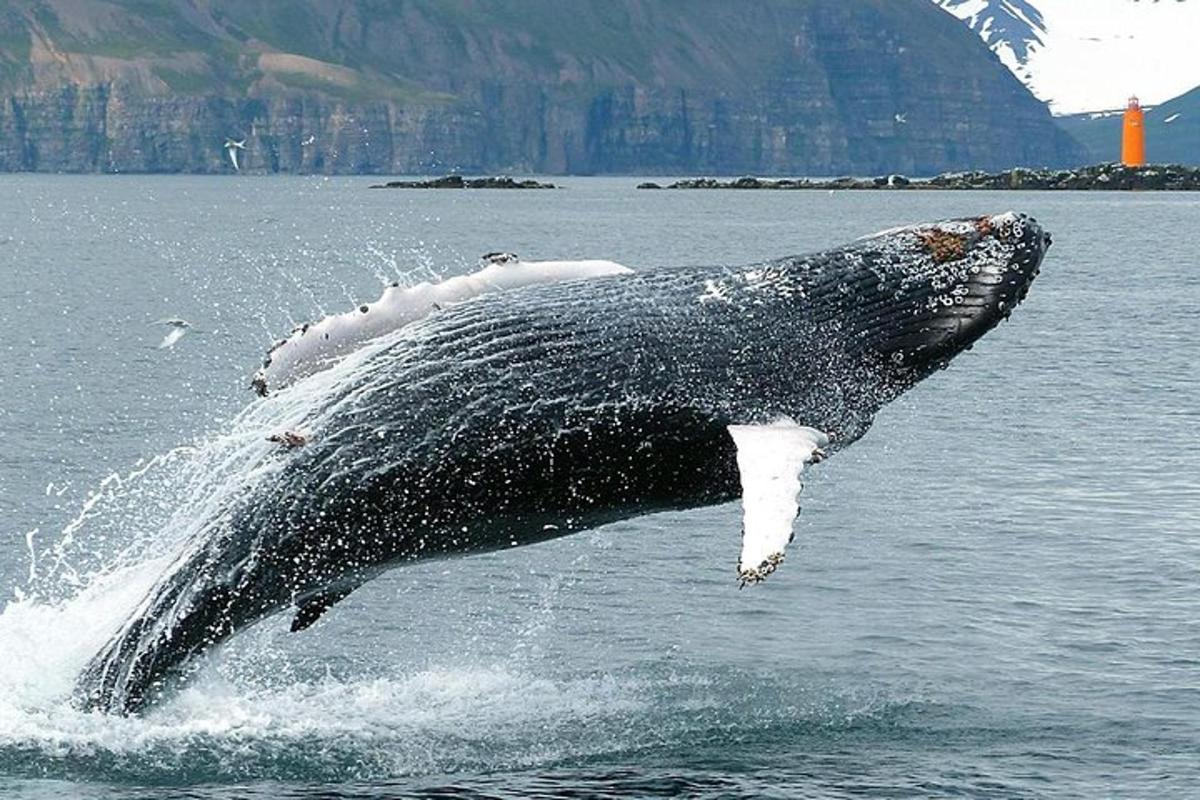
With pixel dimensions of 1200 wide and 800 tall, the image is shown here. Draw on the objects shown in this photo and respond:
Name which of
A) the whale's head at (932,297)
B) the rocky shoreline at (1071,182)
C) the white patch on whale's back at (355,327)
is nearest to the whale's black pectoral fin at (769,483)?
the whale's head at (932,297)

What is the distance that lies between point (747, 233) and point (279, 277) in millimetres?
35863

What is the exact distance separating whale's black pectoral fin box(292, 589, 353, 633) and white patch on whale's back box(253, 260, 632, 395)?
1.05 m

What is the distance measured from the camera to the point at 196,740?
10.7 m

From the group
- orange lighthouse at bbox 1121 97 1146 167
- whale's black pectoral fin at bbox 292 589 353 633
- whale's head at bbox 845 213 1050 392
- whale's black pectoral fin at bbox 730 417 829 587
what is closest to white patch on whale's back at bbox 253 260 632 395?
whale's black pectoral fin at bbox 292 589 353 633

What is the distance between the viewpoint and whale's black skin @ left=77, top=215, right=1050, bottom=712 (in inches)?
369

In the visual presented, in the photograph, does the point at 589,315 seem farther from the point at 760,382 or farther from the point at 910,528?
the point at 910,528

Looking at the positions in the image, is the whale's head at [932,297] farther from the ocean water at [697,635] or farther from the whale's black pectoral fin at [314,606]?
the whale's black pectoral fin at [314,606]

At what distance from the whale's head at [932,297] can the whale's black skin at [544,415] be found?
10mm

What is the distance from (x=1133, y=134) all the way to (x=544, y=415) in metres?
175

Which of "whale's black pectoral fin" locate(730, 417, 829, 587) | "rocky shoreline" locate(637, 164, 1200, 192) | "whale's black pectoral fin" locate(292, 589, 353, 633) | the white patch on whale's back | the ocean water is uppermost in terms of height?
the white patch on whale's back

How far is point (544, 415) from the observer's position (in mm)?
9391

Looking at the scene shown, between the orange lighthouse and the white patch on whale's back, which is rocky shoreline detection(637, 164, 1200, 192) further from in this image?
the white patch on whale's back

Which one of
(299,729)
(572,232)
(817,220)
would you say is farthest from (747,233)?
(299,729)

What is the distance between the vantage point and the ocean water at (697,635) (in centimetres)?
1055
